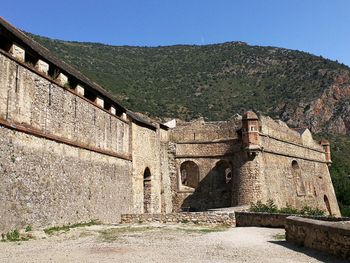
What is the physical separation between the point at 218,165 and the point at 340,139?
47.9m

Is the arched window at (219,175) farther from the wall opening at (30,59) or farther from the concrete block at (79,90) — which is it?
the wall opening at (30,59)

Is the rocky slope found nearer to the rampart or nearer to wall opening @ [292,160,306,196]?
wall opening @ [292,160,306,196]

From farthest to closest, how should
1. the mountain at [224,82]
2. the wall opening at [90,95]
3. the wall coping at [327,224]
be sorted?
the mountain at [224,82], the wall opening at [90,95], the wall coping at [327,224]

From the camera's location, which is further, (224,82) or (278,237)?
(224,82)

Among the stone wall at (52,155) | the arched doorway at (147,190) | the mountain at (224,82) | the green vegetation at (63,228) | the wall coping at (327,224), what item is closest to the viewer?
the wall coping at (327,224)

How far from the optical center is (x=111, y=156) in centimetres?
2002

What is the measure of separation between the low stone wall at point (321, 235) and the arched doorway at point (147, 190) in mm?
13876

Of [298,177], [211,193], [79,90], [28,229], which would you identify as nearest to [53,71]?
[79,90]

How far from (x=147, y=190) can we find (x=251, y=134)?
25.3 feet

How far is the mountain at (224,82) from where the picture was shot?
64.9m

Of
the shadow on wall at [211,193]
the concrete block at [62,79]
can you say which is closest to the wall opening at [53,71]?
the concrete block at [62,79]

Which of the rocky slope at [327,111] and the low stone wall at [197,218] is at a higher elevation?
the rocky slope at [327,111]

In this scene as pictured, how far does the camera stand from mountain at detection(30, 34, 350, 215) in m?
64.9

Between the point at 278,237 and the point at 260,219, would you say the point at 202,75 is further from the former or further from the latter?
the point at 278,237
